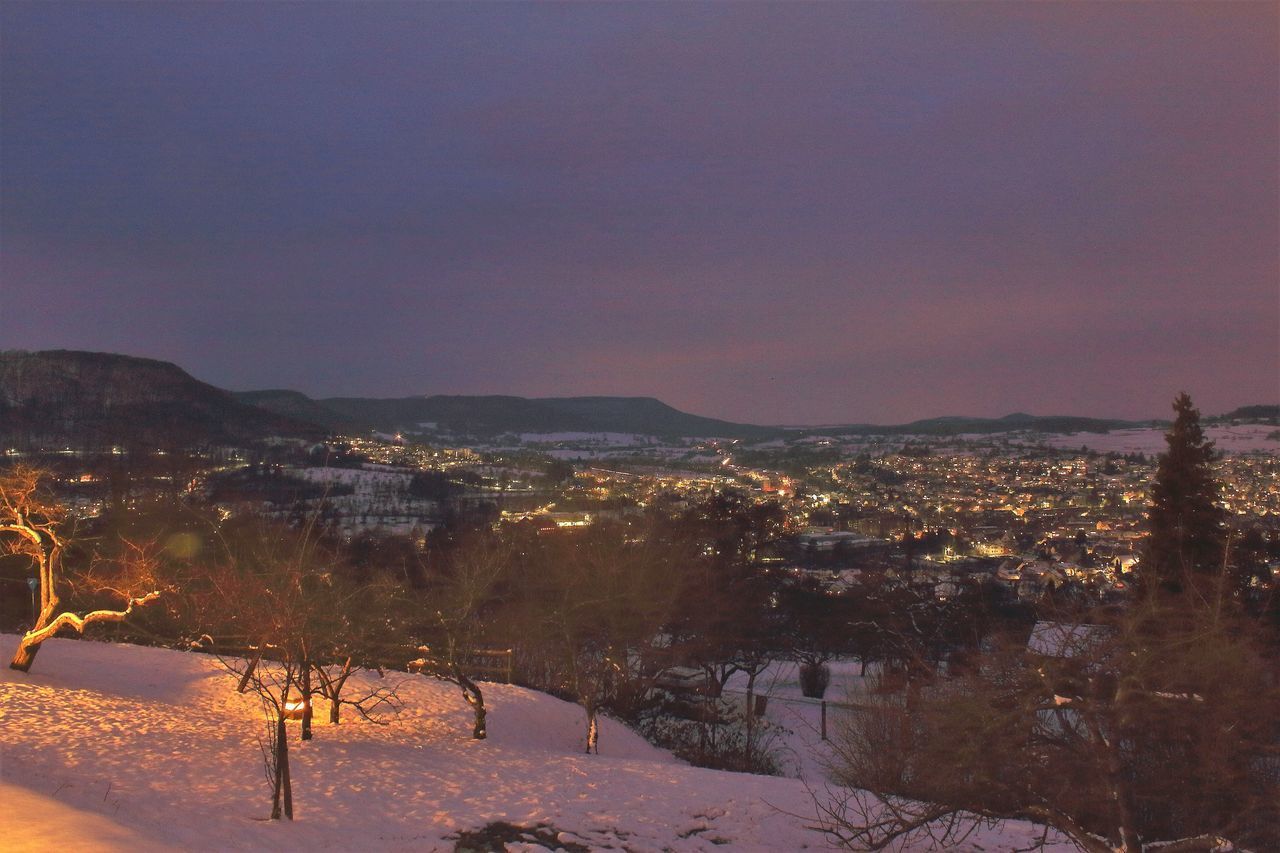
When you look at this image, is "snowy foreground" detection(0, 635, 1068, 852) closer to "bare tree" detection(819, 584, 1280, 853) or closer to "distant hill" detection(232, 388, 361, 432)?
"bare tree" detection(819, 584, 1280, 853)

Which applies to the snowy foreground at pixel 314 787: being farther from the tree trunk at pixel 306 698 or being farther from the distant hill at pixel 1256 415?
the distant hill at pixel 1256 415

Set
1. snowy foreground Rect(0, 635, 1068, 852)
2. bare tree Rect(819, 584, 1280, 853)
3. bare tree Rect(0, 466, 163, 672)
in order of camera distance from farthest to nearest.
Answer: bare tree Rect(0, 466, 163, 672)
snowy foreground Rect(0, 635, 1068, 852)
bare tree Rect(819, 584, 1280, 853)

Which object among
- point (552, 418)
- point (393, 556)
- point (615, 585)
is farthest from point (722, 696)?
point (552, 418)

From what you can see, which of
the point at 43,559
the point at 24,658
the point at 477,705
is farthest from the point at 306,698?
the point at 24,658

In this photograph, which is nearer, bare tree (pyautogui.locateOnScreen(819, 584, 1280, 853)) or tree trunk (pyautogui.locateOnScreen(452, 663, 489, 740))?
bare tree (pyautogui.locateOnScreen(819, 584, 1280, 853))

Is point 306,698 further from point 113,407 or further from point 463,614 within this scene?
point 113,407

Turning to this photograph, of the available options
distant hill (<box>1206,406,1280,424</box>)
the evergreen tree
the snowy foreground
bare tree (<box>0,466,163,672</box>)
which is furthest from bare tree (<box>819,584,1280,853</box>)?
distant hill (<box>1206,406,1280,424</box>)

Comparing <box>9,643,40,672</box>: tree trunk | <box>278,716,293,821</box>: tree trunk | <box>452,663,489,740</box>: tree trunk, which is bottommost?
<box>452,663,489,740</box>: tree trunk
